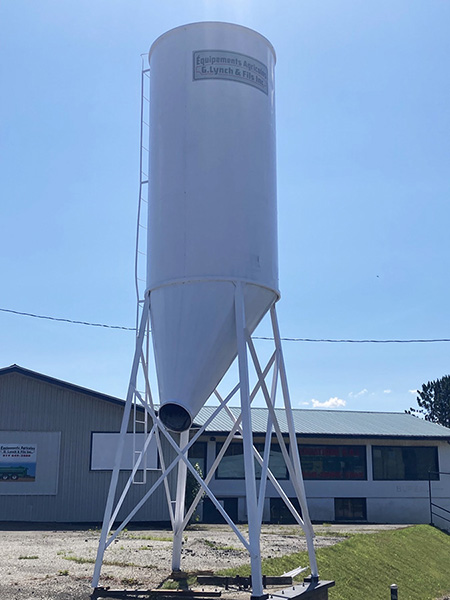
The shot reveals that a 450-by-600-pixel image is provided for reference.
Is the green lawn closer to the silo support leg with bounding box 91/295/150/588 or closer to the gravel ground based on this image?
the gravel ground

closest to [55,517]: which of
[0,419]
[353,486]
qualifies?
[0,419]

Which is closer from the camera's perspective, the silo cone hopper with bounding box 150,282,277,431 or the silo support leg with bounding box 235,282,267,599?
the silo support leg with bounding box 235,282,267,599

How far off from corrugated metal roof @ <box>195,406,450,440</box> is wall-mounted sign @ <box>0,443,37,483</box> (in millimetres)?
6103

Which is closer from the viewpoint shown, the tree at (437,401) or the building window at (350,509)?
the building window at (350,509)

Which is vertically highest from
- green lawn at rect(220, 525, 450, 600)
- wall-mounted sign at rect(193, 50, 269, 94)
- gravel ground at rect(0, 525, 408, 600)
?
wall-mounted sign at rect(193, 50, 269, 94)

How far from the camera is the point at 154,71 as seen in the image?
1220cm

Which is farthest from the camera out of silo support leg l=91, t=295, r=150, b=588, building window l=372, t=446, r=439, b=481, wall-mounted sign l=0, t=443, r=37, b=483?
building window l=372, t=446, r=439, b=481

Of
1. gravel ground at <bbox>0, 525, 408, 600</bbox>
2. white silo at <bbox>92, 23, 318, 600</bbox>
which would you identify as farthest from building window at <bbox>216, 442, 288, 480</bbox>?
white silo at <bbox>92, 23, 318, 600</bbox>

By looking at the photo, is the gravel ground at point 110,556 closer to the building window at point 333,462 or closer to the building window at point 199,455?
the building window at point 199,455

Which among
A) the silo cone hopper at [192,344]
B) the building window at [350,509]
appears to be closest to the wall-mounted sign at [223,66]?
the silo cone hopper at [192,344]

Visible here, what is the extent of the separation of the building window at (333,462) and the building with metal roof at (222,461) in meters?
0.04

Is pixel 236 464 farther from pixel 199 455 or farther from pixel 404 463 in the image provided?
pixel 404 463

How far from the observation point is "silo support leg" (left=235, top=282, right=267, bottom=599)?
30.3 ft

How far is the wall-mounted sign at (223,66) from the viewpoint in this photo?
11.5 meters
